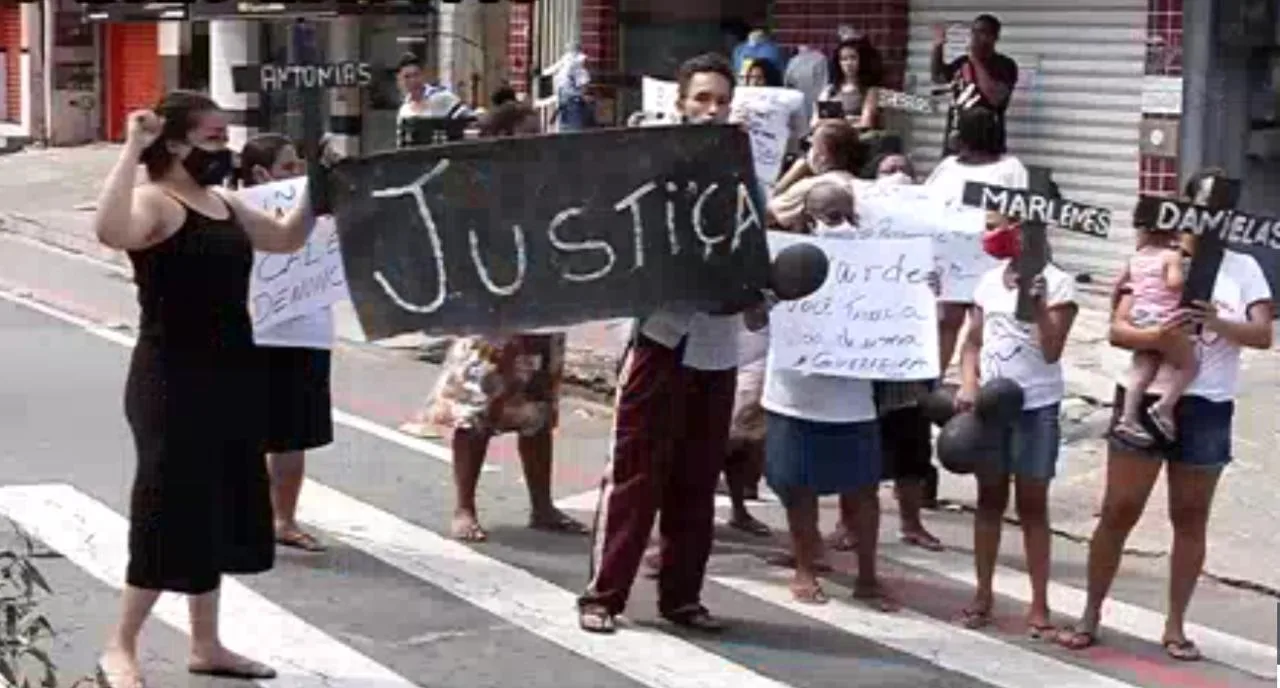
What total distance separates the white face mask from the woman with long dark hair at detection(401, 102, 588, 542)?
1.59 meters

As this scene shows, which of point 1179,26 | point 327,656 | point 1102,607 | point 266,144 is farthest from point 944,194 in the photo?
point 1179,26

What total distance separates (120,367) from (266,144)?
5.07 m

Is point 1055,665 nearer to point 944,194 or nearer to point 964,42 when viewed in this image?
point 944,194

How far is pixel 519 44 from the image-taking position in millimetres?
21578

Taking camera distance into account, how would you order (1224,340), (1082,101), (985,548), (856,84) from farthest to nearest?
(856,84) → (1082,101) → (985,548) → (1224,340)

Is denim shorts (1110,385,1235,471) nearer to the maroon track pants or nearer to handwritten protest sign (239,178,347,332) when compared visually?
the maroon track pants

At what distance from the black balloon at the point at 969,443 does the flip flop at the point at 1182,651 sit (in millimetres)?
844

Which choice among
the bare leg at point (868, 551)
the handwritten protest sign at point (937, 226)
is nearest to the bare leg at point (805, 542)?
the bare leg at point (868, 551)

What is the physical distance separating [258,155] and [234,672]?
96.0 inches

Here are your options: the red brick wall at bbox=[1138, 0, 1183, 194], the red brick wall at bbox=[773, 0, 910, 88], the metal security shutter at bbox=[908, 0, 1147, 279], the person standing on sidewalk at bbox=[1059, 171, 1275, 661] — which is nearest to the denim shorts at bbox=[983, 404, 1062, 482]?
the person standing on sidewalk at bbox=[1059, 171, 1275, 661]

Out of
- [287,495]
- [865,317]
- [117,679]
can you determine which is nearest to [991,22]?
[865,317]

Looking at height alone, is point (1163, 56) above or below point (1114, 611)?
above

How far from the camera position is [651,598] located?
8250mm

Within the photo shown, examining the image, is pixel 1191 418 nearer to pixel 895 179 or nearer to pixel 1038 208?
pixel 1038 208
